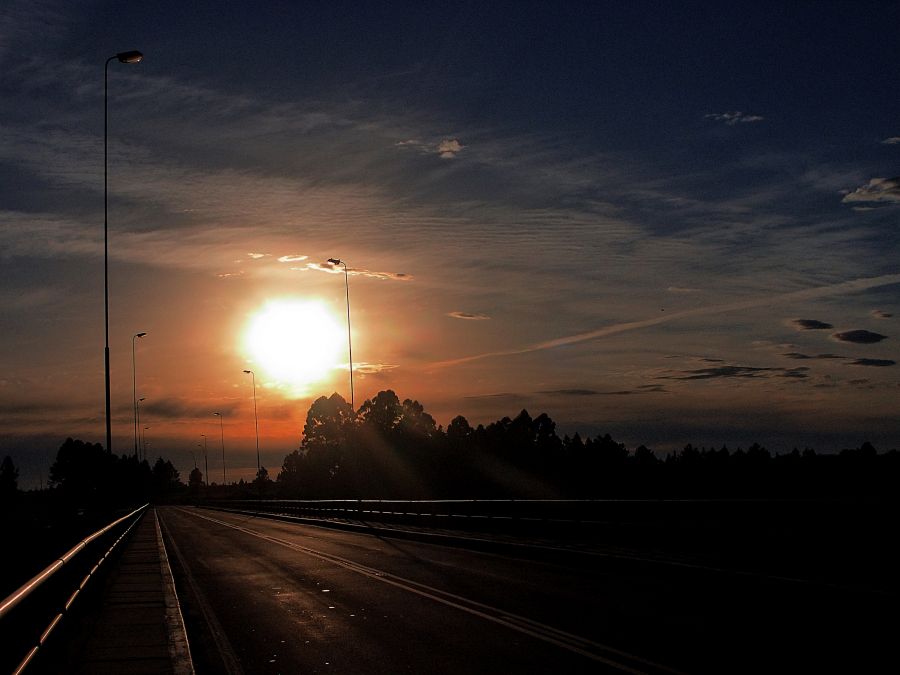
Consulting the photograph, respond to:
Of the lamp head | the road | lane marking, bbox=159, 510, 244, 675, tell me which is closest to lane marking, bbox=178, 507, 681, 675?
the road

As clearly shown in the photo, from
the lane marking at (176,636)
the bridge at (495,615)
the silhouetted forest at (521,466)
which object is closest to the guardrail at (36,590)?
the bridge at (495,615)

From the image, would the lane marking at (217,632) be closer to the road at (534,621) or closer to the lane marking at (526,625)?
the road at (534,621)

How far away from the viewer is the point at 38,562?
574 inches

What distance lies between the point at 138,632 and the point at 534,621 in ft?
16.7

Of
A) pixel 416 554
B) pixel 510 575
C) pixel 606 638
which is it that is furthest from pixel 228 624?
pixel 416 554

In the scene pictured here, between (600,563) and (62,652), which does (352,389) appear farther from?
(62,652)

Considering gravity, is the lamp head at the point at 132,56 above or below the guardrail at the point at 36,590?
above

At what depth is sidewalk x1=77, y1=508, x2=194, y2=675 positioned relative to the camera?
979 centimetres

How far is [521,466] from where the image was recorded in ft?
341

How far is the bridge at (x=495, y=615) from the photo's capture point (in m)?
9.87

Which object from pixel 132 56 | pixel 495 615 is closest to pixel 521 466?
pixel 132 56

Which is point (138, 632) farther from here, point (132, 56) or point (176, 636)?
point (132, 56)

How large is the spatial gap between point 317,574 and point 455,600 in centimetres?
634

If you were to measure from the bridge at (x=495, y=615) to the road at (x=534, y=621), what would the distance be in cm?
3
